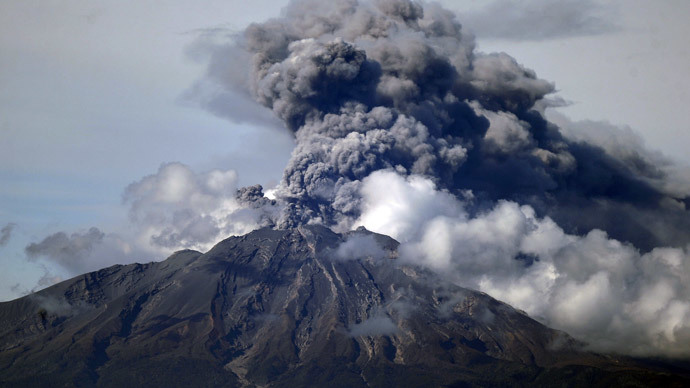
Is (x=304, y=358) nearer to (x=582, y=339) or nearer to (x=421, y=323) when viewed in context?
(x=421, y=323)

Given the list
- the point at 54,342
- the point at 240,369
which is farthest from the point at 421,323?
the point at 54,342

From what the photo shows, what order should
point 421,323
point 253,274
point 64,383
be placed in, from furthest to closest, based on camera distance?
1. point 253,274
2. point 421,323
3. point 64,383

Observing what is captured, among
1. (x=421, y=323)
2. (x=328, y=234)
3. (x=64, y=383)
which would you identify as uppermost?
(x=328, y=234)

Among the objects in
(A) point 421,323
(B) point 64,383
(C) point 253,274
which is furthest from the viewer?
(C) point 253,274

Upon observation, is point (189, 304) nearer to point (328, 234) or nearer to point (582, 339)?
point (328, 234)

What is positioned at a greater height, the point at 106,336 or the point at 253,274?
the point at 253,274

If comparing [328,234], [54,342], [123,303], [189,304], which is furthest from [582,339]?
[54,342]

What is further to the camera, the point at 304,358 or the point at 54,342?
the point at 54,342
